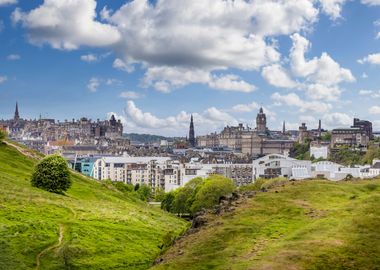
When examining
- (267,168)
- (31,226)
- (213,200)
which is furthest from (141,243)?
(267,168)

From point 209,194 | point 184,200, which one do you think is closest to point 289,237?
point 209,194

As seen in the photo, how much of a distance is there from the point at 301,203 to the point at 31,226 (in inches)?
873

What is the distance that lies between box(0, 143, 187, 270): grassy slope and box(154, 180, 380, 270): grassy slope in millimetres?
8319

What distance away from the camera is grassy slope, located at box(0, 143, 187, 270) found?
40625mm

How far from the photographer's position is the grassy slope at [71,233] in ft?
133

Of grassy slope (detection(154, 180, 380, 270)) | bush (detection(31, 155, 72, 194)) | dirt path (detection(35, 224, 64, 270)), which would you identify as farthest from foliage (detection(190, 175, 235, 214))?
dirt path (detection(35, 224, 64, 270))

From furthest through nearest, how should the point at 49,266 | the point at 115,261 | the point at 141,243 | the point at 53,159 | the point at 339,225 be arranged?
the point at 53,159 < the point at 141,243 < the point at 115,261 < the point at 49,266 < the point at 339,225

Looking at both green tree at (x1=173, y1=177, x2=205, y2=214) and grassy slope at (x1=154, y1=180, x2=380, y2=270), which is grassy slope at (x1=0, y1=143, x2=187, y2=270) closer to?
grassy slope at (x1=154, y1=180, x2=380, y2=270)

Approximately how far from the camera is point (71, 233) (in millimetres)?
46094

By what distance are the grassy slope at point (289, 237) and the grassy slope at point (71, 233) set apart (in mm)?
8319

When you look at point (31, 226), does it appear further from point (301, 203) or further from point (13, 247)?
point (301, 203)

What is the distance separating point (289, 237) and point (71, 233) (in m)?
20.1

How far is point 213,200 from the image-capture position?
99000mm

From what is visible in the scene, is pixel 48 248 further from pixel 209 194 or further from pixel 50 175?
pixel 209 194
